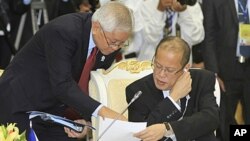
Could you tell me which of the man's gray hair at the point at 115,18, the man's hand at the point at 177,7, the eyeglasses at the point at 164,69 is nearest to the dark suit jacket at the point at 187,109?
the eyeglasses at the point at 164,69

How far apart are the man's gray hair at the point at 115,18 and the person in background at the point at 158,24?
1687mm

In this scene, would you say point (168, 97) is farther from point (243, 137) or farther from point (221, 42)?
point (221, 42)

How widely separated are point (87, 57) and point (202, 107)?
2.31 feet

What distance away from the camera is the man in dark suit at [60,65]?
294 cm

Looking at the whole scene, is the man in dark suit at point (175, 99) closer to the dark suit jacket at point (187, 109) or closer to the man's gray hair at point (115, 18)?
the dark suit jacket at point (187, 109)

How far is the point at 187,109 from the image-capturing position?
119 inches

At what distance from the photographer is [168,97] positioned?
2.94 m

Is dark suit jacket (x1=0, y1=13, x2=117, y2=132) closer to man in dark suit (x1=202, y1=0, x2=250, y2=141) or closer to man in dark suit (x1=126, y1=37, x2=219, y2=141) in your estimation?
man in dark suit (x1=126, y1=37, x2=219, y2=141)

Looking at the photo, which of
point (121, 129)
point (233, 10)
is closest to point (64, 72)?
point (121, 129)

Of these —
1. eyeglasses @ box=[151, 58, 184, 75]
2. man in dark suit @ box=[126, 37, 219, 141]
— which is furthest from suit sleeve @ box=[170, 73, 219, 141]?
eyeglasses @ box=[151, 58, 184, 75]

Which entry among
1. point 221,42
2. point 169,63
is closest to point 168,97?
point 169,63

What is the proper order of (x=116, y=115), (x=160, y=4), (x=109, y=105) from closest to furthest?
(x=116, y=115)
(x=109, y=105)
(x=160, y=4)

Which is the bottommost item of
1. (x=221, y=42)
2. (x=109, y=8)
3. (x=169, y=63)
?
(x=221, y=42)

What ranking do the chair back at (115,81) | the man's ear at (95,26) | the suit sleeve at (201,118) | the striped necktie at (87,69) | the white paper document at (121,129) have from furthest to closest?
the chair back at (115,81) → the striped necktie at (87,69) → the man's ear at (95,26) → the suit sleeve at (201,118) → the white paper document at (121,129)
